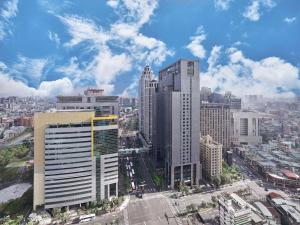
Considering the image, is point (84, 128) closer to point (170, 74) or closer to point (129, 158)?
point (170, 74)

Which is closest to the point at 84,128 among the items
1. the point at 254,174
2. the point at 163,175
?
the point at 163,175

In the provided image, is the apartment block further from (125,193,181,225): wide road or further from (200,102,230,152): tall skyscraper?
(200,102,230,152): tall skyscraper

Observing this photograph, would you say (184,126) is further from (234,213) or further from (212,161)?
(234,213)

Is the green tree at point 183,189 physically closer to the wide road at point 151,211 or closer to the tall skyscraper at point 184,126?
the tall skyscraper at point 184,126

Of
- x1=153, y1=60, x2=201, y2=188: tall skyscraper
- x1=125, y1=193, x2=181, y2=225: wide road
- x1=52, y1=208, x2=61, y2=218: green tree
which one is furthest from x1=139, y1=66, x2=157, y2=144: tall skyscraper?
x1=52, y1=208, x2=61, y2=218: green tree

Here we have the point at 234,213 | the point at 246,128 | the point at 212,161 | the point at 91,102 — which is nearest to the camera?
the point at 234,213

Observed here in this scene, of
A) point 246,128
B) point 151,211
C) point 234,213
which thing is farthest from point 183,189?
point 246,128
